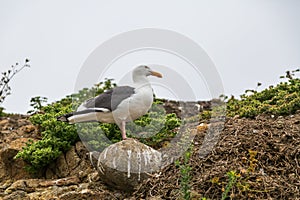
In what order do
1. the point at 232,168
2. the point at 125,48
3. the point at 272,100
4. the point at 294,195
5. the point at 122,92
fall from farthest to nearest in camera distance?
the point at 272,100 < the point at 125,48 < the point at 122,92 < the point at 232,168 < the point at 294,195

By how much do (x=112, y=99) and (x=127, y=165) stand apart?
4.12ft

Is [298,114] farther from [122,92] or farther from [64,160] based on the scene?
[64,160]

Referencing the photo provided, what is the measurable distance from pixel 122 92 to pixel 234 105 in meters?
3.29

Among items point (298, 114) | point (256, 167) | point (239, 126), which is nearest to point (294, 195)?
point (256, 167)

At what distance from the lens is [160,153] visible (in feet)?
22.9

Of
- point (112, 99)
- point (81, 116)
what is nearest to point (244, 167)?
point (112, 99)

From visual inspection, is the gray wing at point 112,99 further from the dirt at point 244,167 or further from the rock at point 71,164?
the dirt at point 244,167

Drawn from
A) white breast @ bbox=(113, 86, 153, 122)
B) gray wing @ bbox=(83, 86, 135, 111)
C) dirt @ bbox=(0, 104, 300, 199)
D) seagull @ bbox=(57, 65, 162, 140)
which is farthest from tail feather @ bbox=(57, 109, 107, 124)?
dirt @ bbox=(0, 104, 300, 199)

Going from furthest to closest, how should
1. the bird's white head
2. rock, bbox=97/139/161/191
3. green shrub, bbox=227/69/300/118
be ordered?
green shrub, bbox=227/69/300/118
the bird's white head
rock, bbox=97/139/161/191

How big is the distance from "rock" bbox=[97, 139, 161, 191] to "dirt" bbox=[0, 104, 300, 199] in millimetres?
160

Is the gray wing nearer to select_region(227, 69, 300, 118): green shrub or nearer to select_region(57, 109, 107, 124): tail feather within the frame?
select_region(57, 109, 107, 124): tail feather

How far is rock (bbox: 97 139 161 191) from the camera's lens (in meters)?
6.54

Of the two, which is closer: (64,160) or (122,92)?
(122,92)

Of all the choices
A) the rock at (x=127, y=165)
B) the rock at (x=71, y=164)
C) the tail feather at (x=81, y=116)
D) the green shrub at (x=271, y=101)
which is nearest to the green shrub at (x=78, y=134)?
the rock at (x=71, y=164)
